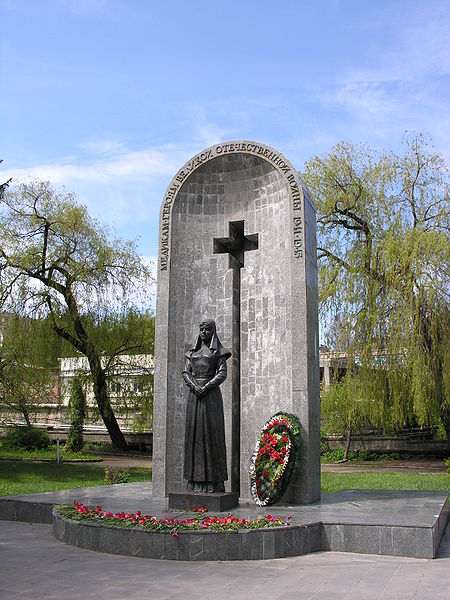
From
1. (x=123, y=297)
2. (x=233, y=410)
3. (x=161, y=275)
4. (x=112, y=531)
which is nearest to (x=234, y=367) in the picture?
(x=233, y=410)

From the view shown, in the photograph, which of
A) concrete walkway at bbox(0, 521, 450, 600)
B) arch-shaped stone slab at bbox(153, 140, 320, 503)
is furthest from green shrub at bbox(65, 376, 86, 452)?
concrete walkway at bbox(0, 521, 450, 600)

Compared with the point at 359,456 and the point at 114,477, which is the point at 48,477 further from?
the point at 359,456

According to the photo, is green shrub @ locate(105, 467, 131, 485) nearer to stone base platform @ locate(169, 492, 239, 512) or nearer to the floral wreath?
the floral wreath

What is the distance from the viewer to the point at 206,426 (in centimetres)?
873

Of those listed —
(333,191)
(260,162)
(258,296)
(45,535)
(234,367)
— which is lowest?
(45,535)

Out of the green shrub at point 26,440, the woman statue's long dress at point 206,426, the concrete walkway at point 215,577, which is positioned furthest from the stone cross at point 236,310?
the green shrub at point 26,440

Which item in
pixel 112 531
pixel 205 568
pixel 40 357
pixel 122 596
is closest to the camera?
pixel 122 596

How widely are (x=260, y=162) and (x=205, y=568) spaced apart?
7.41 m

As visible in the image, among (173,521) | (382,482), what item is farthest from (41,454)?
(173,521)

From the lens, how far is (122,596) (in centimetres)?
536

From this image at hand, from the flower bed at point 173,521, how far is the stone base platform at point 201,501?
442 millimetres

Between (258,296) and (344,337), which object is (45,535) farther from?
(344,337)

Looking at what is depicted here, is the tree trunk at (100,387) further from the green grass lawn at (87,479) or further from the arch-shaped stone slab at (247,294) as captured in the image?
the arch-shaped stone slab at (247,294)

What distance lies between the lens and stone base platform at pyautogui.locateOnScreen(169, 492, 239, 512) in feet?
27.6
